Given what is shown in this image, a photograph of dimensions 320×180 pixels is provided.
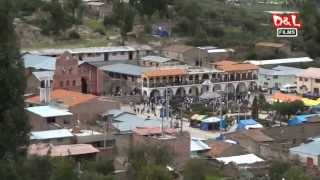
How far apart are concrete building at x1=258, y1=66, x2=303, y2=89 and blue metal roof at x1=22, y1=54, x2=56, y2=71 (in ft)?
14.5

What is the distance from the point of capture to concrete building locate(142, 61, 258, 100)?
1534cm

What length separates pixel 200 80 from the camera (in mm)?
15828

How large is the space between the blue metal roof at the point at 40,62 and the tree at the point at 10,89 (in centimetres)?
1150

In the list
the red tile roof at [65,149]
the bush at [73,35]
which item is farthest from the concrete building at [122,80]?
the red tile roof at [65,149]

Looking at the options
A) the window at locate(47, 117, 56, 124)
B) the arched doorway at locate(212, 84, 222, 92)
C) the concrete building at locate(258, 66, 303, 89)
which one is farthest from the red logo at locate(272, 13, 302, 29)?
the window at locate(47, 117, 56, 124)

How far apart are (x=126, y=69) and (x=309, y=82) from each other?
148 inches

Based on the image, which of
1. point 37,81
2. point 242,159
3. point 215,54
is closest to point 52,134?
point 242,159

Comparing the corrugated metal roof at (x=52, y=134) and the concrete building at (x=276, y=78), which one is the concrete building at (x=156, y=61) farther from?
the corrugated metal roof at (x=52, y=134)

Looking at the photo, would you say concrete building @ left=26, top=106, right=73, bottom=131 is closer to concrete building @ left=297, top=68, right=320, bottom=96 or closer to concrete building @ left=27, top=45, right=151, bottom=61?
concrete building @ left=27, top=45, right=151, bottom=61

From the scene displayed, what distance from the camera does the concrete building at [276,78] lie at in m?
16.7

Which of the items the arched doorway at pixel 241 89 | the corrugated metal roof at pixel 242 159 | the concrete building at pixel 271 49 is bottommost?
the corrugated metal roof at pixel 242 159

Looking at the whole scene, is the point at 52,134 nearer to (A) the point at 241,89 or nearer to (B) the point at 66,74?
(B) the point at 66,74

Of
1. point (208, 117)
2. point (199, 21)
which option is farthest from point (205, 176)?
point (199, 21)

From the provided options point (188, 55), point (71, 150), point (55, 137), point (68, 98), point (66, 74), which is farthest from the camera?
point (188, 55)
